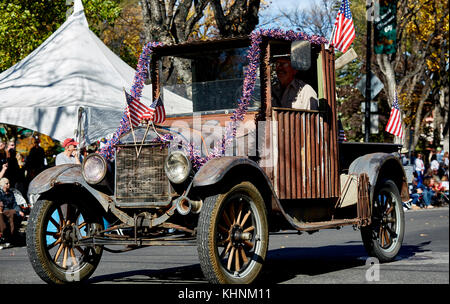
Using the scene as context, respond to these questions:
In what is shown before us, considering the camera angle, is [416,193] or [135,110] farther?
[416,193]

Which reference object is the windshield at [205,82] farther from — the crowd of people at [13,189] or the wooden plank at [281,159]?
the crowd of people at [13,189]

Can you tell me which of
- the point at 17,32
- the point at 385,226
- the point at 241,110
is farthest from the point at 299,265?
the point at 17,32

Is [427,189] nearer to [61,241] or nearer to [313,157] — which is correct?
[313,157]

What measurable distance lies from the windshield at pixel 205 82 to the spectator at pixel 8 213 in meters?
5.13

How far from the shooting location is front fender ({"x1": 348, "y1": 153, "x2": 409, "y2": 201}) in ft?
28.3

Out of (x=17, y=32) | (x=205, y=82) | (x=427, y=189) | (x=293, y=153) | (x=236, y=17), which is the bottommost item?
(x=427, y=189)

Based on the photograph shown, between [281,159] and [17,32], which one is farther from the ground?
[17,32]

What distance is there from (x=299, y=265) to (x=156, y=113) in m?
2.69

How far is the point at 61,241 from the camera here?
7.25 m

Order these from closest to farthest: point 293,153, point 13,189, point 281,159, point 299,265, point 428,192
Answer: point 281,159 → point 293,153 → point 299,265 → point 13,189 → point 428,192

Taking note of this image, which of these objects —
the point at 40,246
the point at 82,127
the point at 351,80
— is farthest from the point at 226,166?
the point at 351,80

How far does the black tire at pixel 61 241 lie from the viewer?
22.9 feet

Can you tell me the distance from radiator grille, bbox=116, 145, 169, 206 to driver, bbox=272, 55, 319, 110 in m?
Result: 1.85

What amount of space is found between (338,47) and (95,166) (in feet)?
19.7
